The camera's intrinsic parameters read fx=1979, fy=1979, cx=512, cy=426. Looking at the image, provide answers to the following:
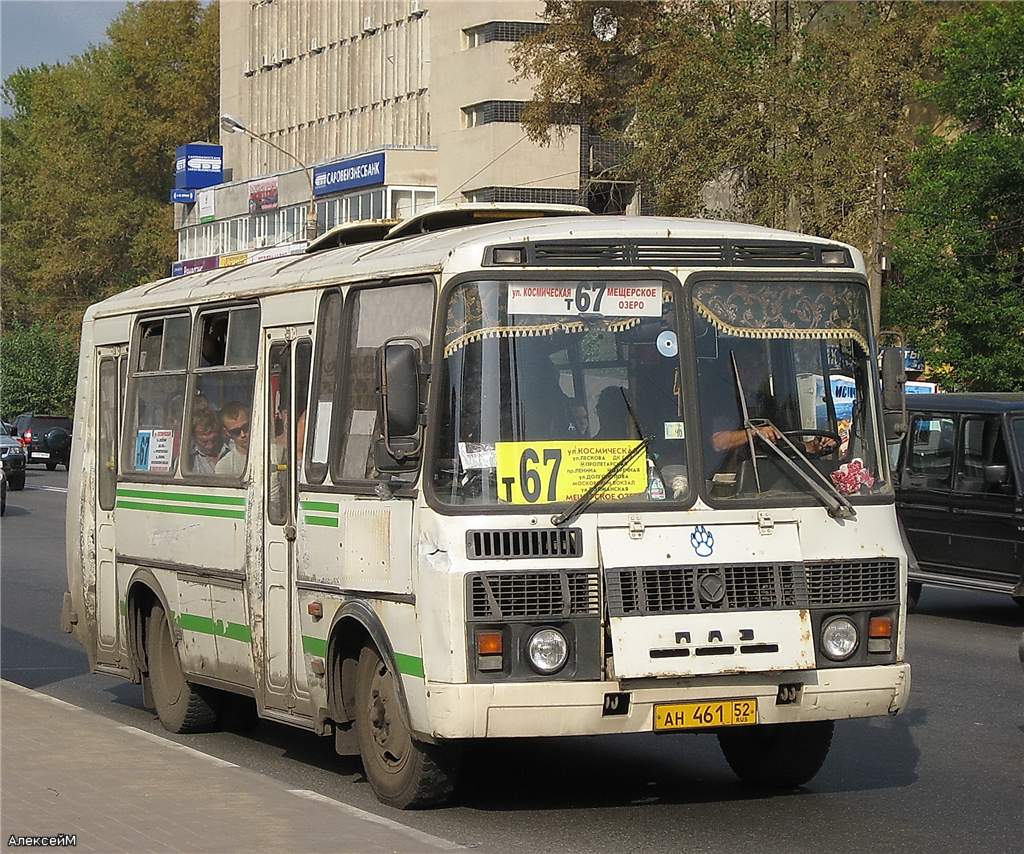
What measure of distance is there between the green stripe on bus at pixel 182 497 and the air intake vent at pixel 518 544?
2653mm

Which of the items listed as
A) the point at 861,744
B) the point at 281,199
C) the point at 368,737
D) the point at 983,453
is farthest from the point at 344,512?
the point at 281,199

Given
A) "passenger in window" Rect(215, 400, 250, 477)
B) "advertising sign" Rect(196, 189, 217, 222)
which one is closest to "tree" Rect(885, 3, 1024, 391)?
"passenger in window" Rect(215, 400, 250, 477)

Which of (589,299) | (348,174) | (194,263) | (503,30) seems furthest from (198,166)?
(589,299)

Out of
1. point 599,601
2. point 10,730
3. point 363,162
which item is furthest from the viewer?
point 363,162

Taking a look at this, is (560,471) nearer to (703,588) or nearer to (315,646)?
(703,588)

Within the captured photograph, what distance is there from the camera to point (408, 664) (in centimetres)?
877

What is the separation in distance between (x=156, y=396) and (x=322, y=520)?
2.95 meters

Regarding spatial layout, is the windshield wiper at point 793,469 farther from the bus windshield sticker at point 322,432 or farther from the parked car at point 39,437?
the parked car at point 39,437

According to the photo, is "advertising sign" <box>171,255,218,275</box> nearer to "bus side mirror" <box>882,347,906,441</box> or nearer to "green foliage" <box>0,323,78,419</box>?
"green foliage" <box>0,323,78,419</box>

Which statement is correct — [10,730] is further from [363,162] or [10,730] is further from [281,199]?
[281,199]

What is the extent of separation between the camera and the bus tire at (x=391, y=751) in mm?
8961

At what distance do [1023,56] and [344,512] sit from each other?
37898mm

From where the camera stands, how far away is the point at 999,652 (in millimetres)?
15719

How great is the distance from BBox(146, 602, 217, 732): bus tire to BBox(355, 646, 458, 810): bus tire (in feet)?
8.61
